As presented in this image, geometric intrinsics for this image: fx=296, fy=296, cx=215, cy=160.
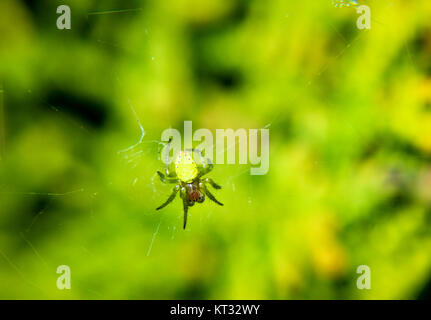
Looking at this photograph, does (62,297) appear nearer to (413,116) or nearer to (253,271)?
(253,271)

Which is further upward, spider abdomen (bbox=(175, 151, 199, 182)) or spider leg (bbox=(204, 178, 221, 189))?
spider abdomen (bbox=(175, 151, 199, 182))

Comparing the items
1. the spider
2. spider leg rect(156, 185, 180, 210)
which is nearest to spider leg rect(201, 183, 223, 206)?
the spider

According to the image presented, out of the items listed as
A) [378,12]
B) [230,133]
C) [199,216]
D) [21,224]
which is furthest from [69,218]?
[378,12]

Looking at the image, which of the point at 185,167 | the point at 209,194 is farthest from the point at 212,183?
the point at 185,167
